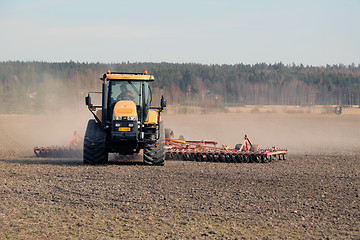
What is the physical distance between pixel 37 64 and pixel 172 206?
3869 inches

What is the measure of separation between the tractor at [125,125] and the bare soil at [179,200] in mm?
626

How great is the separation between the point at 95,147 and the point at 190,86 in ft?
270

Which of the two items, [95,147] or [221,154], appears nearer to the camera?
[95,147]

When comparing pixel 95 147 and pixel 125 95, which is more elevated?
pixel 125 95

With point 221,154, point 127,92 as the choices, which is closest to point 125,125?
point 127,92

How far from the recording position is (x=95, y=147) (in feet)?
55.4

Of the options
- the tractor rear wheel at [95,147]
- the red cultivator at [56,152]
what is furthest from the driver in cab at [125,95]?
the red cultivator at [56,152]

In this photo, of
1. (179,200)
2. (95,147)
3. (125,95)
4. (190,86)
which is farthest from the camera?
(190,86)

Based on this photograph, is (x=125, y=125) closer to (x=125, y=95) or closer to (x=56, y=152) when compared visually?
(x=125, y=95)

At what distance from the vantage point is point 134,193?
11.7 meters

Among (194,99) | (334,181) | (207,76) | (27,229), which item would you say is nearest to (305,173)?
(334,181)

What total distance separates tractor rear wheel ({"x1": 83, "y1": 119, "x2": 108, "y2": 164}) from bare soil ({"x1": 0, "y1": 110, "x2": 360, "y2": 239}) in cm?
49

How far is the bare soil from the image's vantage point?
27.5 feet

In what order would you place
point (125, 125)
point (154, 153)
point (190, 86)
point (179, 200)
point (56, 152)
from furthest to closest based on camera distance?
point (190, 86)
point (56, 152)
point (154, 153)
point (125, 125)
point (179, 200)
